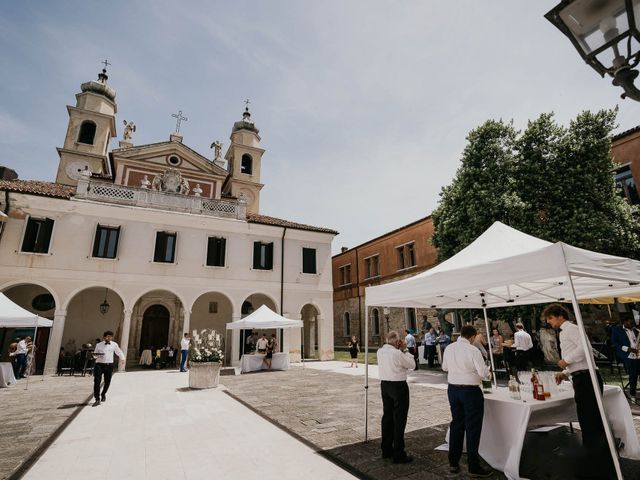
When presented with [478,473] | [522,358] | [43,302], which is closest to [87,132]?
[43,302]

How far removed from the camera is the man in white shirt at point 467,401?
3.81 meters

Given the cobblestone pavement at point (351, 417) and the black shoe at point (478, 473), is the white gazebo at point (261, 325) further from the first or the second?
the black shoe at point (478, 473)

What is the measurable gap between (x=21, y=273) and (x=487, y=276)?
1840cm

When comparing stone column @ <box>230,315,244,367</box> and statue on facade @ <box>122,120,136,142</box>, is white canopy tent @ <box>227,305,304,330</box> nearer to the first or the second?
stone column @ <box>230,315,244,367</box>

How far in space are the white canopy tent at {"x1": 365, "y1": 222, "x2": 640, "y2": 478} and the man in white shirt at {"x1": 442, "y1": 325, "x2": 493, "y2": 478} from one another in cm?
87

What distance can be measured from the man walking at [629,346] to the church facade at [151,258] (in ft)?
46.2

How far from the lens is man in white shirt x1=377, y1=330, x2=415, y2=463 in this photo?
14.0ft

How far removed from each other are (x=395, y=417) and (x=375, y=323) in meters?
26.0

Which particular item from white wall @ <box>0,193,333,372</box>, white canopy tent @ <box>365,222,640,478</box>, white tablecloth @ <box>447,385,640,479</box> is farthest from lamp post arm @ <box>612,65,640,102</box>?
white wall @ <box>0,193,333,372</box>

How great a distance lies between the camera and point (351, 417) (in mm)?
6699

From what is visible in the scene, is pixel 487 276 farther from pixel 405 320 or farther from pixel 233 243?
pixel 405 320

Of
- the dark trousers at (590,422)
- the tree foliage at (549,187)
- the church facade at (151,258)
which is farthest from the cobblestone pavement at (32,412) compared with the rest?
the tree foliage at (549,187)

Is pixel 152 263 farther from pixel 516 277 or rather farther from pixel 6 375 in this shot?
pixel 516 277

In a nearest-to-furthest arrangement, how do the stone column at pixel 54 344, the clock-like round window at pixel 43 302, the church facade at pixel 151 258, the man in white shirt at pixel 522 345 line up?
1. the man in white shirt at pixel 522 345
2. the stone column at pixel 54 344
3. the church facade at pixel 151 258
4. the clock-like round window at pixel 43 302
